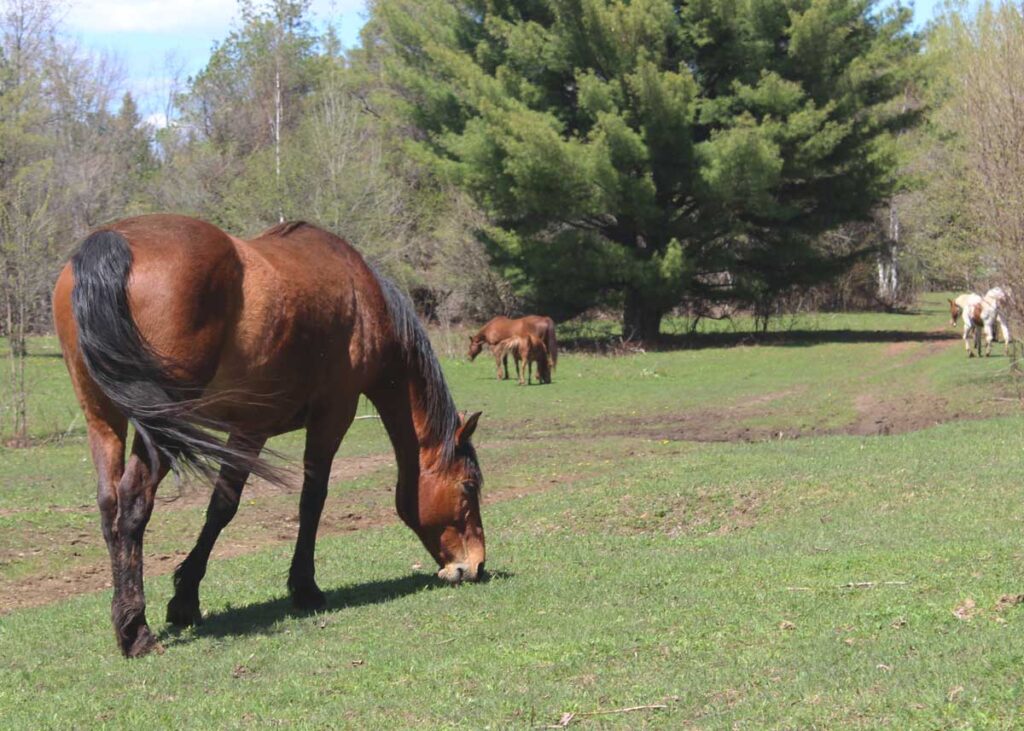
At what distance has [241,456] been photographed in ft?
20.0

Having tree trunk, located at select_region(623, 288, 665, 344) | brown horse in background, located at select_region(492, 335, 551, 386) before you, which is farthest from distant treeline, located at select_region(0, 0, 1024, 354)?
brown horse in background, located at select_region(492, 335, 551, 386)

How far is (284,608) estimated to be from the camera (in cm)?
757

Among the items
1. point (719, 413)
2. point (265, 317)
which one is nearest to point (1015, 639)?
point (265, 317)

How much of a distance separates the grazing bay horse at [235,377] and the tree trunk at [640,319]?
27859 mm

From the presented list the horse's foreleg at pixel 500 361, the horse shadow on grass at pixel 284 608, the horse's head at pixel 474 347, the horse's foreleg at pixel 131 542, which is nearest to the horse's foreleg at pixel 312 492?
the horse shadow on grass at pixel 284 608

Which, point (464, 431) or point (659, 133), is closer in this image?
point (464, 431)

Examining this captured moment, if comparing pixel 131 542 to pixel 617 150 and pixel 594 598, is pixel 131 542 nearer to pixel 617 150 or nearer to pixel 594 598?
pixel 594 598

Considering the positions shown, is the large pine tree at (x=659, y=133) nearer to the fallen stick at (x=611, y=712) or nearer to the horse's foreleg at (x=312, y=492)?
the horse's foreleg at (x=312, y=492)

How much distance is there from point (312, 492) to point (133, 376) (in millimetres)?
1833

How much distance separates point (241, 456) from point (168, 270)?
1058 millimetres

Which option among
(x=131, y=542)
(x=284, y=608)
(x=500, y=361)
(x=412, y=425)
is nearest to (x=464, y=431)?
(x=412, y=425)

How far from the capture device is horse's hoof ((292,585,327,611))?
7453 mm

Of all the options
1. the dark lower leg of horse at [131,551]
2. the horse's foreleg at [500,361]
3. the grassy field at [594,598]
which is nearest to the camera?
the grassy field at [594,598]

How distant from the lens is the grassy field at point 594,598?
491 centimetres
